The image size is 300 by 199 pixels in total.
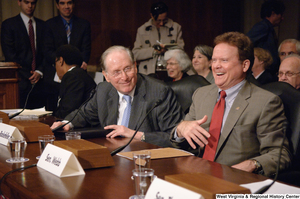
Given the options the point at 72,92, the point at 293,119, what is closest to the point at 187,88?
the point at 293,119

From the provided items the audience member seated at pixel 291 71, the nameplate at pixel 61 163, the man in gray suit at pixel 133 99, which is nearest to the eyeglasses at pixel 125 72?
the man in gray suit at pixel 133 99

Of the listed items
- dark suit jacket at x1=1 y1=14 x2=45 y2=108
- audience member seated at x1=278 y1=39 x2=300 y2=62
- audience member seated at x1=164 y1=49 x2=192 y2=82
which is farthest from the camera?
dark suit jacket at x1=1 y1=14 x2=45 y2=108

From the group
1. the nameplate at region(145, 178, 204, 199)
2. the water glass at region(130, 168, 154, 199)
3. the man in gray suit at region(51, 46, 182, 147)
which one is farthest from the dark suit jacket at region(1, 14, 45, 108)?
the nameplate at region(145, 178, 204, 199)

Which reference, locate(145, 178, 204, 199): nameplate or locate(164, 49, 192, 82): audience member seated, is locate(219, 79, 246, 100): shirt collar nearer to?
locate(145, 178, 204, 199): nameplate

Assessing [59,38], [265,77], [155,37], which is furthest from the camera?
[155,37]

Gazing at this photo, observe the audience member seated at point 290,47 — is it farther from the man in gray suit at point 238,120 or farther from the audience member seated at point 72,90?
the man in gray suit at point 238,120

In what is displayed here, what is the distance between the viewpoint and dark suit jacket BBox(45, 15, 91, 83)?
5137 millimetres

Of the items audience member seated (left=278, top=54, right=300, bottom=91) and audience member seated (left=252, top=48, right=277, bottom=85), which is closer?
audience member seated (left=278, top=54, right=300, bottom=91)

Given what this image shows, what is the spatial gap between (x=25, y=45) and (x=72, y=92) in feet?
6.60

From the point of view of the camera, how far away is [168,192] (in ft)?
3.14

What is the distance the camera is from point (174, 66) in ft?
15.4

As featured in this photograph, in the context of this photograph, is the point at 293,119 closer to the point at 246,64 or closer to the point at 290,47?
the point at 246,64

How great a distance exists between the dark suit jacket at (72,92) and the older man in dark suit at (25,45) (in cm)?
156

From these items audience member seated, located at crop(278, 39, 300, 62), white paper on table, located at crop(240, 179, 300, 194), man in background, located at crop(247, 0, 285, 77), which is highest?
man in background, located at crop(247, 0, 285, 77)
